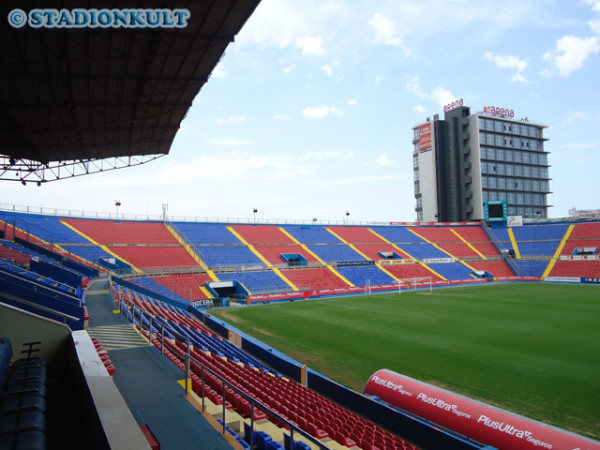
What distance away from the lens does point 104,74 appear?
12.6 meters

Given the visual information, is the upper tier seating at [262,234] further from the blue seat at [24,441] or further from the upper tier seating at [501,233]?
the blue seat at [24,441]

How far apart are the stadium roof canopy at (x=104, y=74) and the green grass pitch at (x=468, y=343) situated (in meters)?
13.1

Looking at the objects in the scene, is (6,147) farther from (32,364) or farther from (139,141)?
(32,364)

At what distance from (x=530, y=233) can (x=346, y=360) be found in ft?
187

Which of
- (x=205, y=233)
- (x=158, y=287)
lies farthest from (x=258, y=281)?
(x=205, y=233)

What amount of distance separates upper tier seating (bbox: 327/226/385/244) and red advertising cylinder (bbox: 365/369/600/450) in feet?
150

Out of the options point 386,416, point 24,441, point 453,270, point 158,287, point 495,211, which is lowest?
point 386,416

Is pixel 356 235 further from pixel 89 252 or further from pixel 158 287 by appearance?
pixel 89 252

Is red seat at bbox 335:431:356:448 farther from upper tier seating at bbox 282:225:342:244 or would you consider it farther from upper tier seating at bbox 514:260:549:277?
upper tier seating at bbox 514:260:549:277

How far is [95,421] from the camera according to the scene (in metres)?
3.69

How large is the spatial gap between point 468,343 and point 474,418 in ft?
38.5

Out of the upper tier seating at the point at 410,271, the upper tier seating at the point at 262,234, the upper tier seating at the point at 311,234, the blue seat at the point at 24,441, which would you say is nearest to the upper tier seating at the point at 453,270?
the upper tier seating at the point at 410,271

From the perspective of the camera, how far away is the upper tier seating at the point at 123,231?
41.8 m

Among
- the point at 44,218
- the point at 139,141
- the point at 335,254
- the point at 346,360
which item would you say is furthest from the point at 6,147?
the point at 335,254
